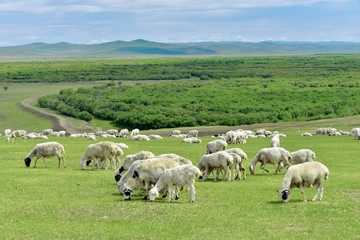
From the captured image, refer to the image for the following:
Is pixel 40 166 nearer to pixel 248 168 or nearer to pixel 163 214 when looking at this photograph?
pixel 248 168

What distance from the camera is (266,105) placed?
95.9m

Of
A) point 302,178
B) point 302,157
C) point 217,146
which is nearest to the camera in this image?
point 302,178

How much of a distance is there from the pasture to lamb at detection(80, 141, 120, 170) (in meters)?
2.00

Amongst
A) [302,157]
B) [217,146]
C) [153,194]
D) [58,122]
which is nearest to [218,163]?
[302,157]

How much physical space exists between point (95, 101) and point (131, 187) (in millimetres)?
80582

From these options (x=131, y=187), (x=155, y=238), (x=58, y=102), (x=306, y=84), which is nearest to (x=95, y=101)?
(x=58, y=102)

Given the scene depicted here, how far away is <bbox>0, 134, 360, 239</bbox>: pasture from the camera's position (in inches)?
671

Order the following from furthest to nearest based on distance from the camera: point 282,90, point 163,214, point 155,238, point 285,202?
point 282,90 → point 285,202 → point 163,214 → point 155,238

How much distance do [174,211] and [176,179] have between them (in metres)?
1.92

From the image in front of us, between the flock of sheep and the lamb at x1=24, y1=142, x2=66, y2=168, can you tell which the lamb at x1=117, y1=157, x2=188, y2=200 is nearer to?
the flock of sheep

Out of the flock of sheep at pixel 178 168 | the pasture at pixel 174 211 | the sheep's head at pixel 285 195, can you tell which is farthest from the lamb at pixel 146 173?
the sheep's head at pixel 285 195

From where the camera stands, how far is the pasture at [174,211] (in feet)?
55.9

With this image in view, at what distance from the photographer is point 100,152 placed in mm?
31328

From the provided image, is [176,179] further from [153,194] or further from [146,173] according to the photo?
[146,173]
